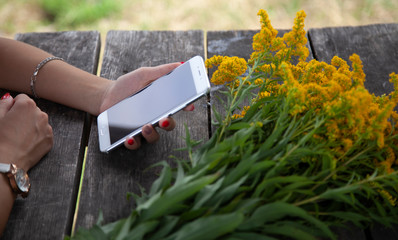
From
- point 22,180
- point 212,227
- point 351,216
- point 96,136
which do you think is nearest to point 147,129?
point 96,136

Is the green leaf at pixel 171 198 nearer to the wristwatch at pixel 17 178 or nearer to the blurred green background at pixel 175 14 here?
the wristwatch at pixel 17 178

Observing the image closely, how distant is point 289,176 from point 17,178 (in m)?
0.67

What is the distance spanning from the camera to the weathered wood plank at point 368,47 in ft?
4.82

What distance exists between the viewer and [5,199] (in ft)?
3.47

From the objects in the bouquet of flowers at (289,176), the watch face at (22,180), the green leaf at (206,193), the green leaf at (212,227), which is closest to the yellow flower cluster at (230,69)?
the bouquet of flowers at (289,176)

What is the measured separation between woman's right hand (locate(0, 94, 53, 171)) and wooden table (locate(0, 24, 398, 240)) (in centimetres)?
3

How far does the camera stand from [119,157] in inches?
47.8

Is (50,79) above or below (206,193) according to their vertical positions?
below

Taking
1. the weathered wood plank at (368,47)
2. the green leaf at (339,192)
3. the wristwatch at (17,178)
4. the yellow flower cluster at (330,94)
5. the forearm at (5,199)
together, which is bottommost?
the forearm at (5,199)

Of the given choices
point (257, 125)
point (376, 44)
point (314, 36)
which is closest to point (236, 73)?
point (257, 125)

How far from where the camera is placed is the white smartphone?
119 centimetres

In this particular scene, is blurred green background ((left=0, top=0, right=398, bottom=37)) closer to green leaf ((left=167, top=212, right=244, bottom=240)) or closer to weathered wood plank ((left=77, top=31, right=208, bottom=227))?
weathered wood plank ((left=77, top=31, right=208, bottom=227))

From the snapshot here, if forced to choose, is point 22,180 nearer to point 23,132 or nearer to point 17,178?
point 17,178

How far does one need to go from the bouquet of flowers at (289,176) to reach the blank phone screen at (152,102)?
0.19 metres
